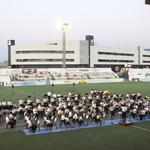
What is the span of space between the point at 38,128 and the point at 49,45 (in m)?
70.9

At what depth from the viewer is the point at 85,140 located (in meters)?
17.6

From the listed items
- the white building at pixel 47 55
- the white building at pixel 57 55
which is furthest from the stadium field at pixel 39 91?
the white building at pixel 47 55

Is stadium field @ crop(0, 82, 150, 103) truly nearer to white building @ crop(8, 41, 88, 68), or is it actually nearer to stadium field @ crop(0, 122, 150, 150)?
stadium field @ crop(0, 122, 150, 150)

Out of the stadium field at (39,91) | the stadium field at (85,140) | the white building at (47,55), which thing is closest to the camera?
the stadium field at (85,140)

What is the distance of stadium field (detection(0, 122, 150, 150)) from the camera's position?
16.3 m

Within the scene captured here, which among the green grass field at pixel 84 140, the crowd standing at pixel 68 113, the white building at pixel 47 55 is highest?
the white building at pixel 47 55

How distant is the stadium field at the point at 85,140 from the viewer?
1628 centimetres

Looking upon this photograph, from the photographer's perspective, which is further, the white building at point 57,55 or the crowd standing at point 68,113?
the white building at point 57,55

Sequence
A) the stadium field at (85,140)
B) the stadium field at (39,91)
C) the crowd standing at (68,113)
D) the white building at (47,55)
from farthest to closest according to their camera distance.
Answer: the white building at (47,55) → the stadium field at (39,91) → the crowd standing at (68,113) → the stadium field at (85,140)

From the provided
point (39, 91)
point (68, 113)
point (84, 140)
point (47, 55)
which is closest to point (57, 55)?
point (47, 55)

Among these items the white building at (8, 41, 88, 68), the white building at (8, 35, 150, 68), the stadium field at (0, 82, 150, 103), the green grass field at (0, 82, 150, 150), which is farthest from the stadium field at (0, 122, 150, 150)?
the white building at (8, 41, 88, 68)

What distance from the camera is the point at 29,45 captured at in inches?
3565

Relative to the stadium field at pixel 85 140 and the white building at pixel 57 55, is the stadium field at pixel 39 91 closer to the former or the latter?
the stadium field at pixel 85 140

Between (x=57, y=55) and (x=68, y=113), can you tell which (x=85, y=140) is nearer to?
(x=68, y=113)
